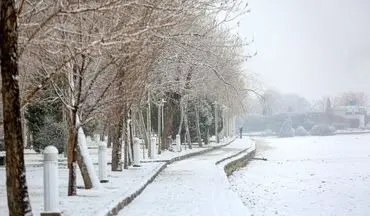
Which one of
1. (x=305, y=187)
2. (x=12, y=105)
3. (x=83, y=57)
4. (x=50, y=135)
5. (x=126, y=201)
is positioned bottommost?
(x=305, y=187)

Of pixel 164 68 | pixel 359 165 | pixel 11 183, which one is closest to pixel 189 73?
pixel 164 68

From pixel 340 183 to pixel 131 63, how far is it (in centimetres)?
1349

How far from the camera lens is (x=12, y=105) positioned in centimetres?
718

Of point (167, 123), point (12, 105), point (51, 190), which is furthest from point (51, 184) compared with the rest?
point (167, 123)

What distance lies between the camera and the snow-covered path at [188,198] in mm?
11727

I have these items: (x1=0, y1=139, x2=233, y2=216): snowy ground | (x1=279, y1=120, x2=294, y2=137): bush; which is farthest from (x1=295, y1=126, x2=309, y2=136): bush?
(x1=0, y1=139, x2=233, y2=216): snowy ground

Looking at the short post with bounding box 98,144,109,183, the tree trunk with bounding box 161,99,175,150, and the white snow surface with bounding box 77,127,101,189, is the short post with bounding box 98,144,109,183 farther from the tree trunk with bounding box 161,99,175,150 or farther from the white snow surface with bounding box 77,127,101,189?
the tree trunk with bounding box 161,99,175,150

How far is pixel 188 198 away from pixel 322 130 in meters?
90.7

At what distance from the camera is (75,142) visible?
13305 mm

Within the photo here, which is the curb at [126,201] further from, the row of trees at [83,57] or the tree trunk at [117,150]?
the tree trunk at [117,150]

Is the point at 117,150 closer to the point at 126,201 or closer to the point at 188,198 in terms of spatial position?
the point at 188,198

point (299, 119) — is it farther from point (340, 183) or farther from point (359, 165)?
point (340, 183)

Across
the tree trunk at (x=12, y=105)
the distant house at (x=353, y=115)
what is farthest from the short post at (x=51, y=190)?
the distant house at (x=353, y=115)

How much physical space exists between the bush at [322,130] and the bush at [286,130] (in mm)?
3540
